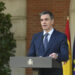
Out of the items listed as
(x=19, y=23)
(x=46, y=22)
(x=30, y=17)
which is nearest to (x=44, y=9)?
(x=30, y=17)

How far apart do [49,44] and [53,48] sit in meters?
0.06

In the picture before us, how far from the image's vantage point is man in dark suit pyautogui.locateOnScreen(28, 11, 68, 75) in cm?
340

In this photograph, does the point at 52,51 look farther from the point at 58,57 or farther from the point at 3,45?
the point at 3,45

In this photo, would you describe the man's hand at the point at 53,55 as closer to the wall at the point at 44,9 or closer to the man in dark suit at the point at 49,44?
the man in dark suit at the point at 49,44

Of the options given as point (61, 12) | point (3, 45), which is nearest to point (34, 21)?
point (61, 12)

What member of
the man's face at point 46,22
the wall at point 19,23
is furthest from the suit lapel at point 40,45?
the wall at point 19,23

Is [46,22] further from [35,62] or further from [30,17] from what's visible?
[30,17]

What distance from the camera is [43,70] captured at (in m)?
3.34

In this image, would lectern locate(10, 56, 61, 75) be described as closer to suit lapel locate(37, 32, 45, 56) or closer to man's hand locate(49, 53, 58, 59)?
man's hand locate(49, 53, 58, 59)

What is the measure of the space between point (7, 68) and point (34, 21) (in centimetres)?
165

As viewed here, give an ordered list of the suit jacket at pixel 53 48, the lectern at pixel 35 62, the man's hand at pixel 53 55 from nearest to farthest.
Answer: the lectern at pixel 35 62 < the man's hand at pixel 53 55 < the suit jacket at pixel 53 48

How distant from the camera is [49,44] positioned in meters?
3.43

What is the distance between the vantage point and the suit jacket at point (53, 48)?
3364mm

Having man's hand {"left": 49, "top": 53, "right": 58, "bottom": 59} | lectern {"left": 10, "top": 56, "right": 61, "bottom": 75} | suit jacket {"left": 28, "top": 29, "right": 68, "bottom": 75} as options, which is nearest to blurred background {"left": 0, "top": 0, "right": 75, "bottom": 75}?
suit jacket {"left": 28, "top": 29, "right": 68, "bottom": 75}
